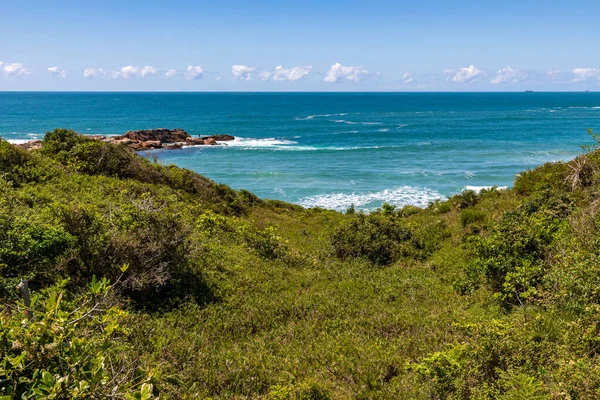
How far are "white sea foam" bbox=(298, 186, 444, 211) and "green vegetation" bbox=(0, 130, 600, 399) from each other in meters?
16.8

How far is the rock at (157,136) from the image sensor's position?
62213 millimetres

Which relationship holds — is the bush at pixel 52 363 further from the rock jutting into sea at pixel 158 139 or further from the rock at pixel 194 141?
the rock at pixel 194 141

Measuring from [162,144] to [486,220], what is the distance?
54.3 m

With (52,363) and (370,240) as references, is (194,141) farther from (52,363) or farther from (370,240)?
(52,363)

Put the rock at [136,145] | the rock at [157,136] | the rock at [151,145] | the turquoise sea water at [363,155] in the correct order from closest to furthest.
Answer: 1. the turquoise sea water at [363,155]
2. the rock at [136,145]
3. the rock at [151,145]
4. the rock at [157,136]

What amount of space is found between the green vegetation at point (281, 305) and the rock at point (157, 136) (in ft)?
161

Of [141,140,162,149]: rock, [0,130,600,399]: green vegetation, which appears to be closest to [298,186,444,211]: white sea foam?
[0,130,600,399]: green vegetation

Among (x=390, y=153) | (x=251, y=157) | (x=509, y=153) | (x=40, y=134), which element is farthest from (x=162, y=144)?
(x=509, y=153)

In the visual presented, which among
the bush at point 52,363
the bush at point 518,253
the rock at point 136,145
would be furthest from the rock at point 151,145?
Answer: the bush at point 52,363

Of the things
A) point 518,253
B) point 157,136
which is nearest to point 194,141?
point 157,136

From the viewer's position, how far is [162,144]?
6094 cm

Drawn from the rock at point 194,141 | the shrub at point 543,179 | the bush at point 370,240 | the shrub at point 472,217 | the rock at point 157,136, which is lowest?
the bush at point 370,240

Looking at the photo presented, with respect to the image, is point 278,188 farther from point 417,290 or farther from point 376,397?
point 376,397

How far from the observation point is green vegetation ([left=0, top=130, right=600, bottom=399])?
158 inches
